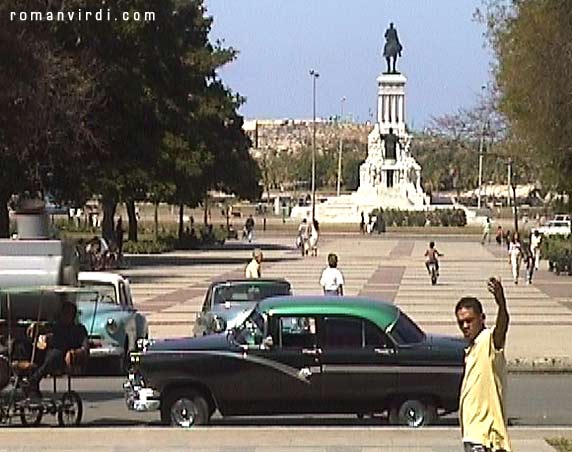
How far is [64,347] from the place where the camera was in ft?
51.9

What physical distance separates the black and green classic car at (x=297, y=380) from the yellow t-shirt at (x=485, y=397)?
6324mm

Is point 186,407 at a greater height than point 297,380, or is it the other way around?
point 297,380

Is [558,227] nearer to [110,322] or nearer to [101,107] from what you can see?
[101,107]

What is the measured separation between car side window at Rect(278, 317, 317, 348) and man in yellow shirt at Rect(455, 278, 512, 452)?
259 inches

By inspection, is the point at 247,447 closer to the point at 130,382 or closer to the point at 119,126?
the point at 130,382

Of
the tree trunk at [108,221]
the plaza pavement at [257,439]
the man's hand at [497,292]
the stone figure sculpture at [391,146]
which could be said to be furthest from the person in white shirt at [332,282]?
the stone figure sculpture at [391,146]

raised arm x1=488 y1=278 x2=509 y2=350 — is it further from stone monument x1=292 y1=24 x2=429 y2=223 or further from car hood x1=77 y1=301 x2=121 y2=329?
stone monument x1=292 y1=24 x2=429 y2=223

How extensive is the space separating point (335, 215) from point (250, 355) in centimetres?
10178

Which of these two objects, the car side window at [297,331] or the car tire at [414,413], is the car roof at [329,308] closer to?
the car side window at [297,331]

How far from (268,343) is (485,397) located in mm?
6713

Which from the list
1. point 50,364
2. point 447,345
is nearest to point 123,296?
point 50,364

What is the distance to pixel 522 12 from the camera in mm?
40219

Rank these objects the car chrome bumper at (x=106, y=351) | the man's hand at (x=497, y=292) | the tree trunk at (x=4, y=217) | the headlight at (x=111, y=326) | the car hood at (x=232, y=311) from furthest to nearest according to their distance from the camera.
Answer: the tree trunk at (x=4, y=217), the car hood at (x=232, y=311), the headlight at (x=111, y=326), the car chrome bumper at (x=106, y=351), the man's hand at (x=497, y=292)

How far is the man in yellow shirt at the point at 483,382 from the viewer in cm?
866
